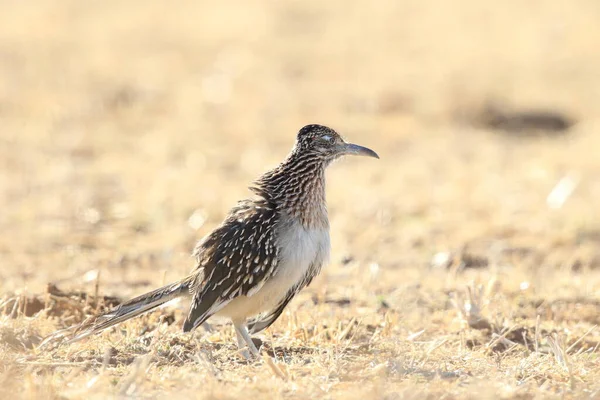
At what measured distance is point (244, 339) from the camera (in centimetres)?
592

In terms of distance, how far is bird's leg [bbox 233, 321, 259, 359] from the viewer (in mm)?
5742

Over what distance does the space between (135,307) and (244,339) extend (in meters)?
0.62

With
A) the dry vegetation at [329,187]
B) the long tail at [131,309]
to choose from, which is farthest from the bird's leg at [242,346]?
the long tail at [131,309]

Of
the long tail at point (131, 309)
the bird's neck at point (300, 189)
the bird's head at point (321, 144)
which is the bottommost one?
the long tail at point (131, 309)

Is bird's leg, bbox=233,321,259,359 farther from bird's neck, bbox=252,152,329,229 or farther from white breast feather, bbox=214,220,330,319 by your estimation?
bird's neck, bbox=252,152,329,229

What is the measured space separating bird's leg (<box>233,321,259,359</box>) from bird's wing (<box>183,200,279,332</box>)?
21 centimetres

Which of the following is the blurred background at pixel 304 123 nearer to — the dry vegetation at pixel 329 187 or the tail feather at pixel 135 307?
the dry vegetation at pixel 329 187

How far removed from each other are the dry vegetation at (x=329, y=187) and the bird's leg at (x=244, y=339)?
0.35 feet

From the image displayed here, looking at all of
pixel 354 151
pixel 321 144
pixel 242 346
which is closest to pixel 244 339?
pixel 242 346

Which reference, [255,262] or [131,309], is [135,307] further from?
[255,262]

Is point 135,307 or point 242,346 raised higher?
point 135,307

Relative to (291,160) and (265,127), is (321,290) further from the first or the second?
(265,127)

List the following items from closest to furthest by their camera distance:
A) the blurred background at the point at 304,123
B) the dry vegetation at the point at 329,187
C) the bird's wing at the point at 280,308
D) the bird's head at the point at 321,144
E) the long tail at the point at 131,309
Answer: the dry vegetation at the point at 329,187 < the long tail at the point at 131,309 < the bird's wing at the point at 280,308 < the bird's head at the point at 321,144 < the blurred background at the point at 304,123

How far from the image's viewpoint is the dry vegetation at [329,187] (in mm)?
5473
